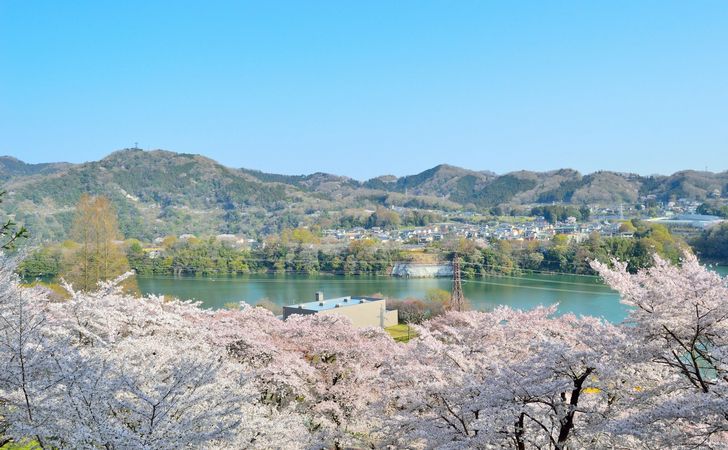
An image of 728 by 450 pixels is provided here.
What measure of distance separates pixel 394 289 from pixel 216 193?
5265cm

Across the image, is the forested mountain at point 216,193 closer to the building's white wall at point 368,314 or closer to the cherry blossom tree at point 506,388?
the building's white wall at point 368,314

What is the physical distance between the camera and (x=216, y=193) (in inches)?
2965

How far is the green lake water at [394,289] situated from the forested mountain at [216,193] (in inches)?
Answer: 798

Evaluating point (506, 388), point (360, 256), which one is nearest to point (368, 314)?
point (506, 388)

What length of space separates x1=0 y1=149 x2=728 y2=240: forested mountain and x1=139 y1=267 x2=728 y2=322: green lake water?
798 inches

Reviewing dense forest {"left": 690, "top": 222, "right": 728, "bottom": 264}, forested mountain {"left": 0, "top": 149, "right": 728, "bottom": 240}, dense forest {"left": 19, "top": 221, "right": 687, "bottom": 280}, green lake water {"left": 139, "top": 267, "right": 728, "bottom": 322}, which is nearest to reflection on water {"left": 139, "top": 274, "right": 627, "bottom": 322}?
green lake water {"left": 139, "top": 267, "right": 728, "bottom": 322}

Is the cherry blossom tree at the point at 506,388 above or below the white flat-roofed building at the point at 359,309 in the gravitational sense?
above

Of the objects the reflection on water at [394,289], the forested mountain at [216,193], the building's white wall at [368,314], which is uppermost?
the forested mountain at [216,193]

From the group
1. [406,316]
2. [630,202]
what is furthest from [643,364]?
[630,202]

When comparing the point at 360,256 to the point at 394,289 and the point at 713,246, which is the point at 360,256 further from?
the point at 713,246

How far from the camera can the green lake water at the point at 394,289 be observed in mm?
21719

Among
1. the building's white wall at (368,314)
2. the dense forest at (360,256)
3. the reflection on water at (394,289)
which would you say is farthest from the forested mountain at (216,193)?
the building's white wall at (368,314)

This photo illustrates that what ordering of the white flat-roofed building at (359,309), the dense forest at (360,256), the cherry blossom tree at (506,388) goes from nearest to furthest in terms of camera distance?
1. the cherry blossom tree at (506,388)
2. the white flat-roofed building at (359,309)
3. the dense forest at (360,256)

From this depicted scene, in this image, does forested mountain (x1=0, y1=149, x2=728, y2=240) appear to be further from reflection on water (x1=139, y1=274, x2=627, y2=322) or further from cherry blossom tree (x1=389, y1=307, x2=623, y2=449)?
cherry blossom tree (x1=389, y1=307, x2=623, y2=449)
